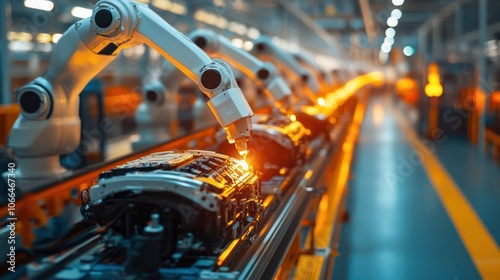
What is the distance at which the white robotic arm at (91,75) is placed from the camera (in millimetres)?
3531

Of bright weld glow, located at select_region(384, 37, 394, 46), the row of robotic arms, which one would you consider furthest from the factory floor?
bright weld glow, located at select_region(384, 37, 394, 46)

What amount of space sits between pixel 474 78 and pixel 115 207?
13018 mm

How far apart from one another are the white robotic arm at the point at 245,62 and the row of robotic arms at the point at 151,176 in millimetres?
894

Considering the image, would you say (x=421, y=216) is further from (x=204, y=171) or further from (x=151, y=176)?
(x=151, y=176)

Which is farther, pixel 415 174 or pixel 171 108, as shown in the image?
pixel 415 174

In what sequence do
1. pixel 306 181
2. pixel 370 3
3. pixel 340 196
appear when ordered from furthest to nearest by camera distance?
pixel 370 3
pixel 340 196
pixel 306 181

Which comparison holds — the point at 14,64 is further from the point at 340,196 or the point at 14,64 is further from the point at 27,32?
the point at 340,196

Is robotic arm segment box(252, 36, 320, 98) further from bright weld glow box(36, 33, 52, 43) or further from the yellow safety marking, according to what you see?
bright weld glow box(36, 33, 52, 43)

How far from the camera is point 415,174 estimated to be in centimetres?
1025

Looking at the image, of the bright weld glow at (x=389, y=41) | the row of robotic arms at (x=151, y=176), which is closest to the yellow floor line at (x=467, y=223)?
the row of robotic arms at (x=151, y=176)

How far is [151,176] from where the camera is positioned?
281 centimetres

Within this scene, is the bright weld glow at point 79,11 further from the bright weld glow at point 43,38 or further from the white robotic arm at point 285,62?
the white robotic arm at point 285,62

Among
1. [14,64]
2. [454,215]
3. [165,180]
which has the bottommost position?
[454,215]

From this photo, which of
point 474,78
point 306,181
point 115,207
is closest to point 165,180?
point 115,207
